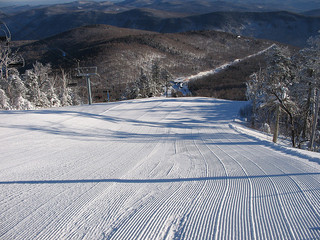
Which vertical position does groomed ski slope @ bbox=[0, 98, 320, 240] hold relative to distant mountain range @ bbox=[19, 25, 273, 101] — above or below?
below

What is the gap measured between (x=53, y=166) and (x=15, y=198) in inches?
67.5

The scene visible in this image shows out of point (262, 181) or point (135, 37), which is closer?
point (262, 181)

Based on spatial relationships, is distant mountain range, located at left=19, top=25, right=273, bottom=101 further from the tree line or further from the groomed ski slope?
the groomed ski slope

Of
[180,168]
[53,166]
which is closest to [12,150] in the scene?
[53,166]

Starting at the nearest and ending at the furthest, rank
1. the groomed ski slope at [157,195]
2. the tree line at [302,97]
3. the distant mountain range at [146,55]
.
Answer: the groomed ski slope at [157,195] < the tree line at [302,97] < the distant mountain range at [146,55]

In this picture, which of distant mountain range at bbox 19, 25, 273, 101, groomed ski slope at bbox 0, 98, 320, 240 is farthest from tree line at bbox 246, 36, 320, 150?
distant mountain range at bbox 19, 25, 273, 101

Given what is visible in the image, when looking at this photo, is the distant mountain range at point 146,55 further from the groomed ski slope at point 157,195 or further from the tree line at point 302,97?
the groomed ski slope at point 157,195

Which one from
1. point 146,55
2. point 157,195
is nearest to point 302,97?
point 157,195

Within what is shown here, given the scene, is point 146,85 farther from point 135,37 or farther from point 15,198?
point 135,37

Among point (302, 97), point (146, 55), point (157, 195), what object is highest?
point (146, 55)

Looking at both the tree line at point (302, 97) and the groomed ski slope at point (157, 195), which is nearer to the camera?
the groomed ski slope at point (157, 195)

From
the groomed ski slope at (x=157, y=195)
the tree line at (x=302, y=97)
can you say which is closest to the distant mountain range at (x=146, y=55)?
the tree line at (x=302, y=97)

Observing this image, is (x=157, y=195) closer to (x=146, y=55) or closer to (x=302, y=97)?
(x=302, y=97)

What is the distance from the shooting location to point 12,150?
6633mm
